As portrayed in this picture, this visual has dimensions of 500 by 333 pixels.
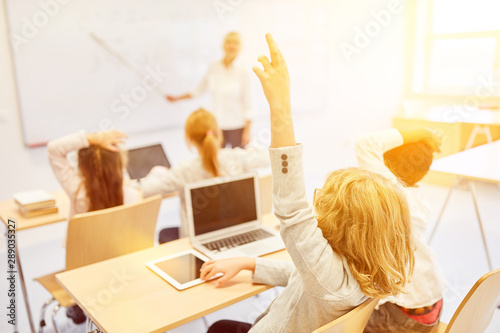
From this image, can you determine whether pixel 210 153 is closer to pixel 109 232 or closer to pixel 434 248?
pixel 109 232

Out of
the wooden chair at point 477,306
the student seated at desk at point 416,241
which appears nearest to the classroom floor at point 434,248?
the student seated at desk at point 416,241

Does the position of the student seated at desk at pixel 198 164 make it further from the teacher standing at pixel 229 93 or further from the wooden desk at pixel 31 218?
the teacher standing at pixel 229 93

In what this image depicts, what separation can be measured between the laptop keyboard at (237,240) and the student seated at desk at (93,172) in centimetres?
65

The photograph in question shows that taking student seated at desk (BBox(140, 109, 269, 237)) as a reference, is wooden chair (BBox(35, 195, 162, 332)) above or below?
below

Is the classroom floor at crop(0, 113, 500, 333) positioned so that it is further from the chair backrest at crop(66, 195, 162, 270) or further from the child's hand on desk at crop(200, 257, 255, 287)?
the child's hand on desk at crop(200, 257, 255, 287)

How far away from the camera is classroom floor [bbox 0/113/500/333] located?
267 cm

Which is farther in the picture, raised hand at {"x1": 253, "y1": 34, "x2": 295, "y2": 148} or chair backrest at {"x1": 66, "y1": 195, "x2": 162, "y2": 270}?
chair backrest at {"x1": 66, "y1": 195, "x2": 162, "y2": 270}

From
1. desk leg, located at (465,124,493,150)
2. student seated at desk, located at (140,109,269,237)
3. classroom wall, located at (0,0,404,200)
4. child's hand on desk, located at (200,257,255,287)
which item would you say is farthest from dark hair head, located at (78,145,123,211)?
desk leg, located at (465,124,493,150)

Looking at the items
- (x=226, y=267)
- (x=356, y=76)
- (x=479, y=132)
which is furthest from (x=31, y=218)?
(x=356, y=76)

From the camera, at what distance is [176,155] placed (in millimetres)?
4398

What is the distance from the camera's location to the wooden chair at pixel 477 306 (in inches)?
48.8

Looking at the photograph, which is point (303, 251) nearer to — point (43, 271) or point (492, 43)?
point (43, 271)

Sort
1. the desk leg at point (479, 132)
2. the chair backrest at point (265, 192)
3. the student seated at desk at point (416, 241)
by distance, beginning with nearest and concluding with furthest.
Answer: the student seated at desk at point (416, 241)
the chair backrest at point (265, 192)
the desk leg at point (479, 132)

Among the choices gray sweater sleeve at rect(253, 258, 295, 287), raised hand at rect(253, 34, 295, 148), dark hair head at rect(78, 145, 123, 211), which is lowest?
gray sweater sleeve at rect(253, 258, 295, 287)
